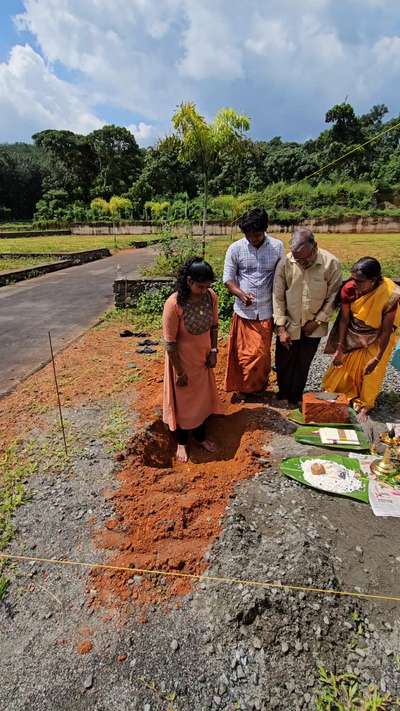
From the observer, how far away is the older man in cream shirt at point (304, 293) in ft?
10.3

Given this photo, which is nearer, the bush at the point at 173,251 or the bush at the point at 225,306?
the bush at the point at 225,306

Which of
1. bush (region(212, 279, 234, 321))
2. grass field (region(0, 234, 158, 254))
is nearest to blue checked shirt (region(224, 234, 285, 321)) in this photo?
bush (region(212, 279, 234, 321))

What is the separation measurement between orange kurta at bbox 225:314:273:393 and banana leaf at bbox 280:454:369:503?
3.22 feet

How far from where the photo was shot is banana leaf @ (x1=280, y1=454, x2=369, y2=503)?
2529 millimetres

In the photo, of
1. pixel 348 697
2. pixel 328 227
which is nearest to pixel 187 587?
pixel 348 697

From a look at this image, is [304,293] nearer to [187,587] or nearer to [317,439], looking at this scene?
[317,439]

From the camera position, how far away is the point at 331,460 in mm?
2871

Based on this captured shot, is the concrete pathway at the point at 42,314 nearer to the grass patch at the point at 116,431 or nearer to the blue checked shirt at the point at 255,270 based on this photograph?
the grass patch at the point at 116,431

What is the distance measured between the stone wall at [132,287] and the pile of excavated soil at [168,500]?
4.37 meters

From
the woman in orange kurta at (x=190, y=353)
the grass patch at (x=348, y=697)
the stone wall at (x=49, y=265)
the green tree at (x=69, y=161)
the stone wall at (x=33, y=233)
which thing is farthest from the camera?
the green tree at (x=69, y=161)

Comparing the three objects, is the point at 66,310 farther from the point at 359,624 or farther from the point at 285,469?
the point at 359,624

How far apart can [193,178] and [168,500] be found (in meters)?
48.2

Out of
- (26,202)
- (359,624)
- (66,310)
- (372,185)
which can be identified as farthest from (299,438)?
(26,202)

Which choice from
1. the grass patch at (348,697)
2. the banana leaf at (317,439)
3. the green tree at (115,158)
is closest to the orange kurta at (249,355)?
the banana leaf at (317,439)
